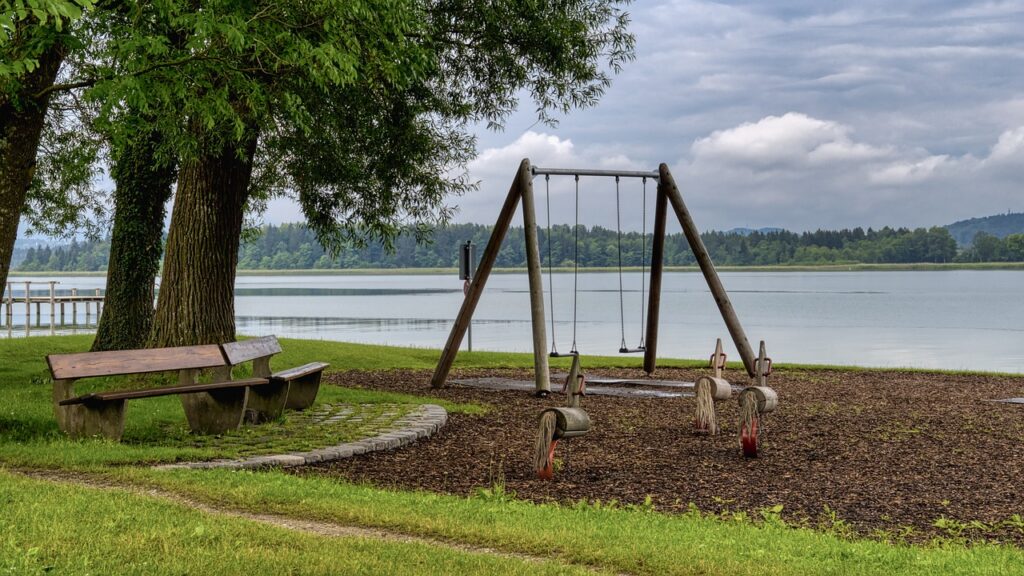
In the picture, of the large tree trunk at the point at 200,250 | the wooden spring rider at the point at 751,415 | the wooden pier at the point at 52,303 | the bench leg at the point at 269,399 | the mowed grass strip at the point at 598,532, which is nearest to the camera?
the mowed grass strip at the point at 598,532

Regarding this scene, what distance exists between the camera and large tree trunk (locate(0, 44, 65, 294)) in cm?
984

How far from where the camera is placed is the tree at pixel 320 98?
9.20 metres

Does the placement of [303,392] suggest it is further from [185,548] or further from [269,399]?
[185,548]

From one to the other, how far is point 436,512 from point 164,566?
1.95 meters

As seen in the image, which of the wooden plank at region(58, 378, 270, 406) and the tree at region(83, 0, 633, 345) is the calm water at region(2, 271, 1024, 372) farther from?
the wooden plank at region(58, 378, 270, 406)

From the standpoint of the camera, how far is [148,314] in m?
16.7

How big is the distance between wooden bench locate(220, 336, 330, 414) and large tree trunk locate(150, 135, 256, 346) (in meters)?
2.40

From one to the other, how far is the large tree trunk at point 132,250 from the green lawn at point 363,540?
8.12 meters

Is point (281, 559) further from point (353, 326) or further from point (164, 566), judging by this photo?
point (353, 326)

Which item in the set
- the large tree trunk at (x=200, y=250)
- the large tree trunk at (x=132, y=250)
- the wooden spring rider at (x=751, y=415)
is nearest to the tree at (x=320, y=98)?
the large tree trunk at (x=200, y=250)

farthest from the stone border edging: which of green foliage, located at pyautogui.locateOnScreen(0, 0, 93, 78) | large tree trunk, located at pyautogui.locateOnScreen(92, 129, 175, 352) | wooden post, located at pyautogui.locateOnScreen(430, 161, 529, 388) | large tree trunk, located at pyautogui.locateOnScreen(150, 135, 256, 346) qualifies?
large tree trunk, located at pyautogui.locateOnScreen(92, 129, 175, 352)

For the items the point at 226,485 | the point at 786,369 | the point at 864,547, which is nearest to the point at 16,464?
the point at 226,485

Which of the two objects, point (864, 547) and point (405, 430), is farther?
point (405, 430)

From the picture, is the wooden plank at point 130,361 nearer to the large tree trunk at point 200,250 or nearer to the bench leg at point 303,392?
the bench leg at point 303,392
